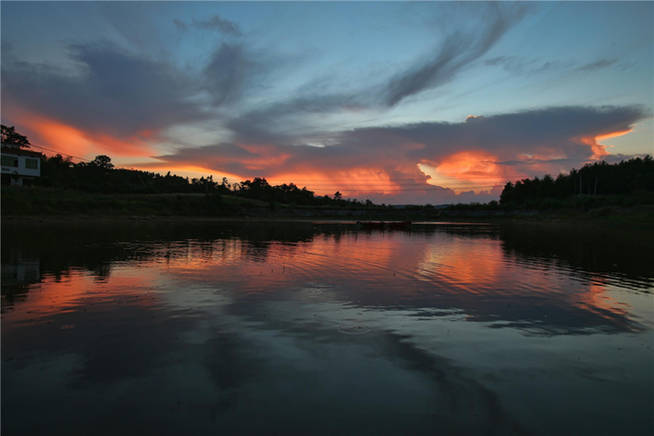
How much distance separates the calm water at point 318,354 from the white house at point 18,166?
8269cm

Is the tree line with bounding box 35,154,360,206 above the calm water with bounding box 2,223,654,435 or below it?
above

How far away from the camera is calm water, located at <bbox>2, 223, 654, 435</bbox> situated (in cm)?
731

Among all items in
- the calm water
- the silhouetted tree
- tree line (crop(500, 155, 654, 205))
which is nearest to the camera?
the calm water

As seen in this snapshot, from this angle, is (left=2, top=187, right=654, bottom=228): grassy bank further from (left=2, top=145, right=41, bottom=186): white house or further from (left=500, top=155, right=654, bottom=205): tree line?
(left=500, top=155, right=654, bottom=205): tree line

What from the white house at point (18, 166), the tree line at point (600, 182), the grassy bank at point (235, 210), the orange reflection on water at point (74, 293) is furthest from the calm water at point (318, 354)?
the tree line at point (600, 182)

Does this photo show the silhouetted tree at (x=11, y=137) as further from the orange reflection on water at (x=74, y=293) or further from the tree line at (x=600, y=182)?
the tree line at (x=600, y=182)

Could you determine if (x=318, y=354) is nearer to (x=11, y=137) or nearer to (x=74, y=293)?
(x=74, y=293)

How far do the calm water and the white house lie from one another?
8269cm

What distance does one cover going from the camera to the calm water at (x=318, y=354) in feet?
24.0

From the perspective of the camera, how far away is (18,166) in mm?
85625

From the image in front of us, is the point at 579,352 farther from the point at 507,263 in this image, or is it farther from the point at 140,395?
the point at 507,263

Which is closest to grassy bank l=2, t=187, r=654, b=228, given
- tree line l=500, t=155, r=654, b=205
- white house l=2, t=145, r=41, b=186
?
white house l=2, t=145, r=41, b=186

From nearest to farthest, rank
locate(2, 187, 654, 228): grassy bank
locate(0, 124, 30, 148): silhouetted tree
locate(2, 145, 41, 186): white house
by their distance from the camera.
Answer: locate(2, 187, 654, 228): grassy bank → locate(2, 145, 41, 186): white house → locate(0, 124, 30, 148): silhouetted tree

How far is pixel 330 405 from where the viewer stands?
25.3 ft
